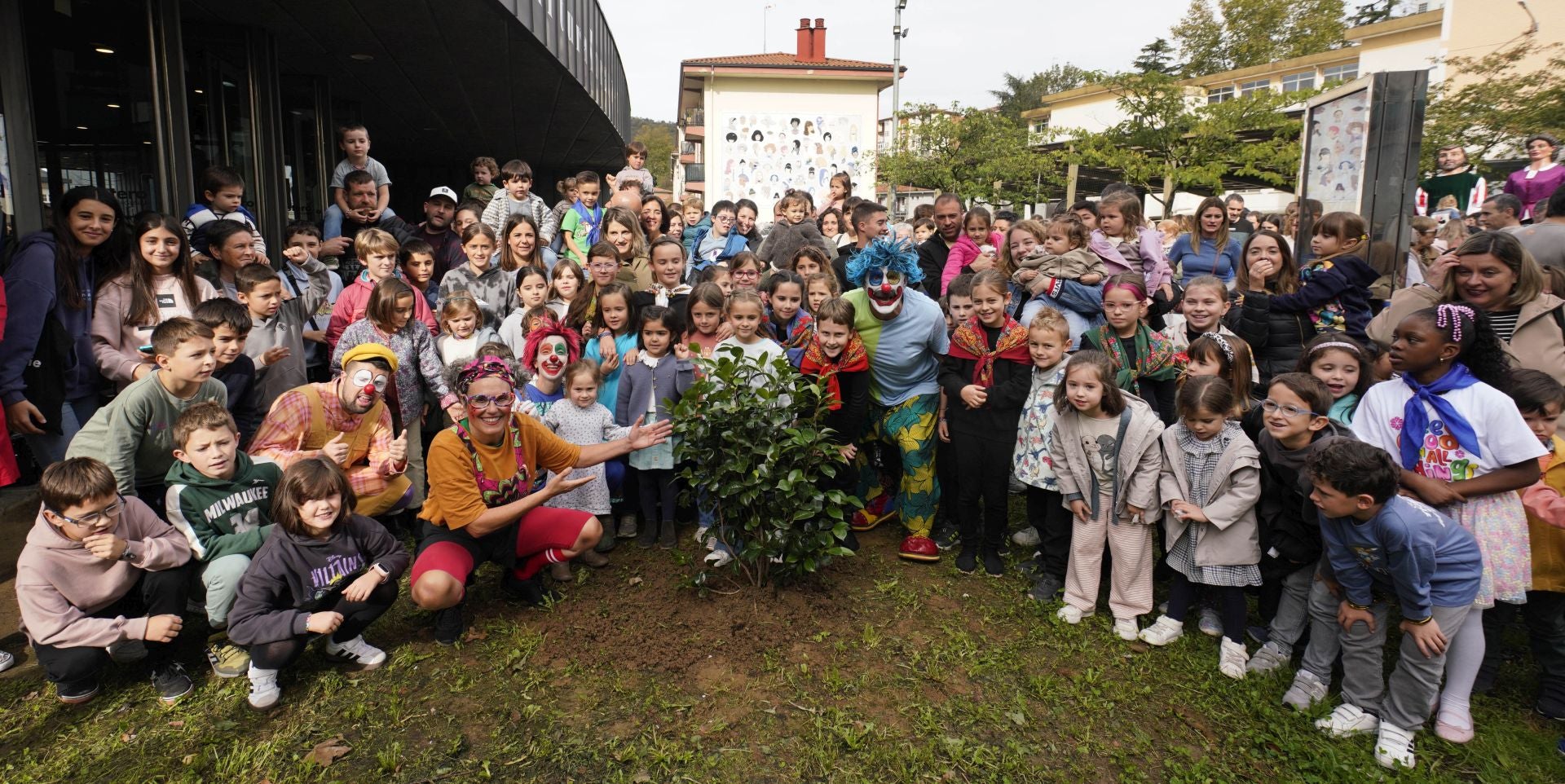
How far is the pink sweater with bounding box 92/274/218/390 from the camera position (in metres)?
4.38

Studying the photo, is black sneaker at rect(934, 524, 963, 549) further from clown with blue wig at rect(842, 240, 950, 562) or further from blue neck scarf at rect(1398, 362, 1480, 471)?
blue neck scarf at rect(1398, 362, 1480, 471)

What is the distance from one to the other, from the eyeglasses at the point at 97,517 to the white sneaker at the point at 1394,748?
5.01m

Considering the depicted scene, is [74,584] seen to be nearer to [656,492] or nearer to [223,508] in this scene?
[223,508]

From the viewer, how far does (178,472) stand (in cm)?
372

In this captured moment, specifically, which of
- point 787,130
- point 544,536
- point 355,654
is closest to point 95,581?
point 355,654

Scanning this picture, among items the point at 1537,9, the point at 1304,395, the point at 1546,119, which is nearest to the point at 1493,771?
the point at 1304,395

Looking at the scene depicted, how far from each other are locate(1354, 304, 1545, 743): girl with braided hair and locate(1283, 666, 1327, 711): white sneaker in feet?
1.34

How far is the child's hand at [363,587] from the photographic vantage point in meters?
3.61

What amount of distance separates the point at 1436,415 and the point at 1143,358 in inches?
55.1

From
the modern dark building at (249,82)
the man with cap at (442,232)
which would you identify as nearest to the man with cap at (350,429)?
the modern dark building at (249,82)

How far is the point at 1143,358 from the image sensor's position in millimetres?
4621

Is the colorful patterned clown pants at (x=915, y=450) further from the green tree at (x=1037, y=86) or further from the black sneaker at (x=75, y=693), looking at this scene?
the green tree at (x=1037, y=86)

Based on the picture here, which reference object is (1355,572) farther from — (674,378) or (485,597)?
(485,597)

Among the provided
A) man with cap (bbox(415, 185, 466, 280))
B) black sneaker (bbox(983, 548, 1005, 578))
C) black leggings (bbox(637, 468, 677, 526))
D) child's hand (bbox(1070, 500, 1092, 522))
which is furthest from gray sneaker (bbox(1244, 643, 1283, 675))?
man with cap (bbox(415, 185, 466, 280))
